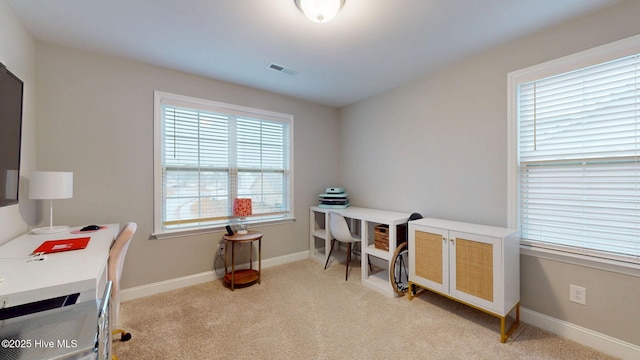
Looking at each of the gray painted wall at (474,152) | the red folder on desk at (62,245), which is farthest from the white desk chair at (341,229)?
the red folder on desk at (62,245)

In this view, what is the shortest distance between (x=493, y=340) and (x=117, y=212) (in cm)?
350

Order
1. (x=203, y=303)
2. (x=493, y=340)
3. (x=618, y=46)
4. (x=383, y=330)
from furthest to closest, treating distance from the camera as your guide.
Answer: (x=203, y=303)
(x=383, y=330)
(x=493, y=340)
(x=618, y=46)

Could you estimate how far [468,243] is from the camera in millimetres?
2035

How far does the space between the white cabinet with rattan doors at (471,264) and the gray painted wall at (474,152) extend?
260mm

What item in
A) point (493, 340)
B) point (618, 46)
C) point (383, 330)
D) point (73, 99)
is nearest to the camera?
point (618, 46)

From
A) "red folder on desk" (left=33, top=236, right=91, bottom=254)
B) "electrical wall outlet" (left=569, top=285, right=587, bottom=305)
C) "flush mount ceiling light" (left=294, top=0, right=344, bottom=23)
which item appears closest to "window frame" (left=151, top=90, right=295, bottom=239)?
"red folder on desk" (left=33, top=236, right=91, bottom=254)

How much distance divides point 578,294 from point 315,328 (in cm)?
203

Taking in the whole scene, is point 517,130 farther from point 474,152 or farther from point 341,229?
point 341,229

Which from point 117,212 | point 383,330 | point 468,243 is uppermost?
point 117,212

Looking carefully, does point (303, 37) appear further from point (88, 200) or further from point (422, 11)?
point (88, 200)

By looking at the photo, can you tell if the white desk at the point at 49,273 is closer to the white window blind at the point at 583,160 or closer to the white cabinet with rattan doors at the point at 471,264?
the white cabinet with rattan doors at the point at 471,264

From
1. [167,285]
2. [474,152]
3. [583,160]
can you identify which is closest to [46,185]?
[167,285]

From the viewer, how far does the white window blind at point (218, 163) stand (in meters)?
2.71

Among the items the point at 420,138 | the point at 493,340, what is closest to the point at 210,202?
the point at 420,138
